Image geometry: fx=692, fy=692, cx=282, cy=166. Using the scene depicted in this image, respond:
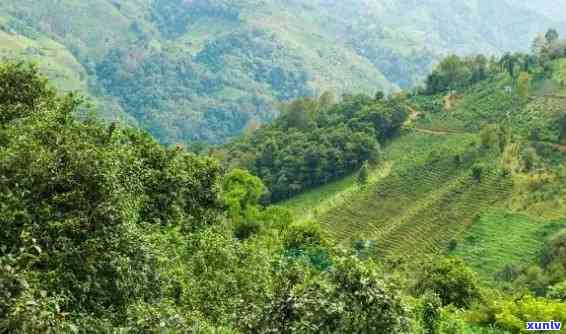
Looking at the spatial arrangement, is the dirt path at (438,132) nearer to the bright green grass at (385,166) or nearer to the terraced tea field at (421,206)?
the bright green grass at (385,166)

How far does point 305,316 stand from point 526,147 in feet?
164

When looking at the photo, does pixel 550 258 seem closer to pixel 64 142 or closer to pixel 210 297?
pixel 210 297

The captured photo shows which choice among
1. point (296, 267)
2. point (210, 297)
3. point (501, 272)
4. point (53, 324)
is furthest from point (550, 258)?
point (53, 324)

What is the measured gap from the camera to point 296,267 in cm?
1252

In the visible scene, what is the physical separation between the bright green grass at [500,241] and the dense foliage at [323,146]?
2508cm

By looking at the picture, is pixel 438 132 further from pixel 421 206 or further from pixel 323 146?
pixel 421 206

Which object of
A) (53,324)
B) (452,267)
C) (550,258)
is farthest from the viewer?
(550,258)

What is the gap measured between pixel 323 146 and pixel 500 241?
3444 cm

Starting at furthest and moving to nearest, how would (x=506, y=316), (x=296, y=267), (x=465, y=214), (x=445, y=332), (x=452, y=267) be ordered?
1. (x=465, y=214)
2. (x=452, y=267)
3. (x=506, y=316)
4. (x=445, y=332)
5. (x=296, y=267)

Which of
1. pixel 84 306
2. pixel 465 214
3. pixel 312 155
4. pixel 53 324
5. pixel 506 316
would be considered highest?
pixel 53 324

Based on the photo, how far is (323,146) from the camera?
7788cm

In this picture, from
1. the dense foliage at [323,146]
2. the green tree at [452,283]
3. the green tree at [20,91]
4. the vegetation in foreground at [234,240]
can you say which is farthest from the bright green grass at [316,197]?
the green tree at [20,91]

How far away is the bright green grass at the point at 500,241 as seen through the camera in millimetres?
43562

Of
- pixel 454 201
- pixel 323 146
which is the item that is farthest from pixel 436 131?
pixel 454 201
